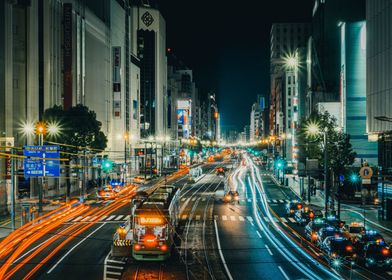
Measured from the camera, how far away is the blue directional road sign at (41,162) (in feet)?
141

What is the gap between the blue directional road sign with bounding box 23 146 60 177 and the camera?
141 feet

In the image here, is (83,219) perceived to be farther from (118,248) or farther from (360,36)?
(360,36)

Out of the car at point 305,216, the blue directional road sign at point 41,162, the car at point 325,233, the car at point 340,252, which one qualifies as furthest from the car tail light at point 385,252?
the blue directional road sign at point 41,162

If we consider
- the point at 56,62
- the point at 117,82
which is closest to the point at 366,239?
the point at 56,62

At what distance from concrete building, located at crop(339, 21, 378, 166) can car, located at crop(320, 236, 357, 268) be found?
56531mm

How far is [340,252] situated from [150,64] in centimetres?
13284

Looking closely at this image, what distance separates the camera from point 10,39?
57.7 metres

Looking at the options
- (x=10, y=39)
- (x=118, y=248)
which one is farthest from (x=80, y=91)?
(x=118, y=248)

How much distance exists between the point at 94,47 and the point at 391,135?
57188mm

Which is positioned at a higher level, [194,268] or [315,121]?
[315,121]

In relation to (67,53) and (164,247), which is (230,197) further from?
(164,247)

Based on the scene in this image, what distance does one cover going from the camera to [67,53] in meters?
70.2

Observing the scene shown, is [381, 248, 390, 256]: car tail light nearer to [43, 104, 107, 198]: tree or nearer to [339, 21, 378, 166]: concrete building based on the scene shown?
[43, 104, 107, 198]: tree

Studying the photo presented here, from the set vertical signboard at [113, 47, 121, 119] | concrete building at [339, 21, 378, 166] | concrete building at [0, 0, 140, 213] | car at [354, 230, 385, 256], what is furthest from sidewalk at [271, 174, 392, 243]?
vertical signboard at [113, 47, 121, 119]
